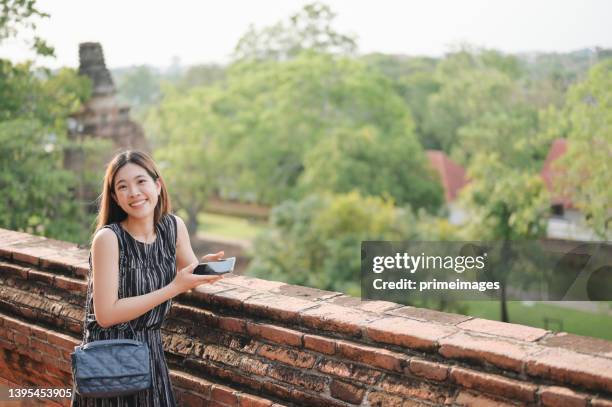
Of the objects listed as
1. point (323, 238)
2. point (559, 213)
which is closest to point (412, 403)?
point (323, 238)

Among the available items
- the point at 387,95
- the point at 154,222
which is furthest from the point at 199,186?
the point at 154,222

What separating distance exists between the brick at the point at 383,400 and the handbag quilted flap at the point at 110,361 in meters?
0.69

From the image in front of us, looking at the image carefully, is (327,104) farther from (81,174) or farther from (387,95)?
(81,174)

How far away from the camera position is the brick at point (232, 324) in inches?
95.7

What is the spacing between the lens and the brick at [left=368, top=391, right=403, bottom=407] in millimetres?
2012

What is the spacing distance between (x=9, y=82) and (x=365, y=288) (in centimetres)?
706

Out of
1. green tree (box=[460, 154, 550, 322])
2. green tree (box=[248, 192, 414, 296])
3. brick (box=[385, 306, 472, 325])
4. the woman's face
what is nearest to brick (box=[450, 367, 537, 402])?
brick (box=[385, 306, 472, 325])

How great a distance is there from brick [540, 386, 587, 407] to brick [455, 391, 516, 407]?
0.09 m

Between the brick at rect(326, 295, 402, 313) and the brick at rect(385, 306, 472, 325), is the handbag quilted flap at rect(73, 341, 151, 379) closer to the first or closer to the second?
the brick at rect(326, 295, 402, 313)

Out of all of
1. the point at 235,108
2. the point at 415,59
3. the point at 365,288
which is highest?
the point at 415,59

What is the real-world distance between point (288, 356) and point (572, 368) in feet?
2.98

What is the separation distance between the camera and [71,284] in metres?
2.96

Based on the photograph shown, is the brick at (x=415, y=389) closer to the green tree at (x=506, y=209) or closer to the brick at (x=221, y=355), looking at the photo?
the brick at (x=221, y=355)

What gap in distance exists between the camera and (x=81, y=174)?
1386 centimetres
